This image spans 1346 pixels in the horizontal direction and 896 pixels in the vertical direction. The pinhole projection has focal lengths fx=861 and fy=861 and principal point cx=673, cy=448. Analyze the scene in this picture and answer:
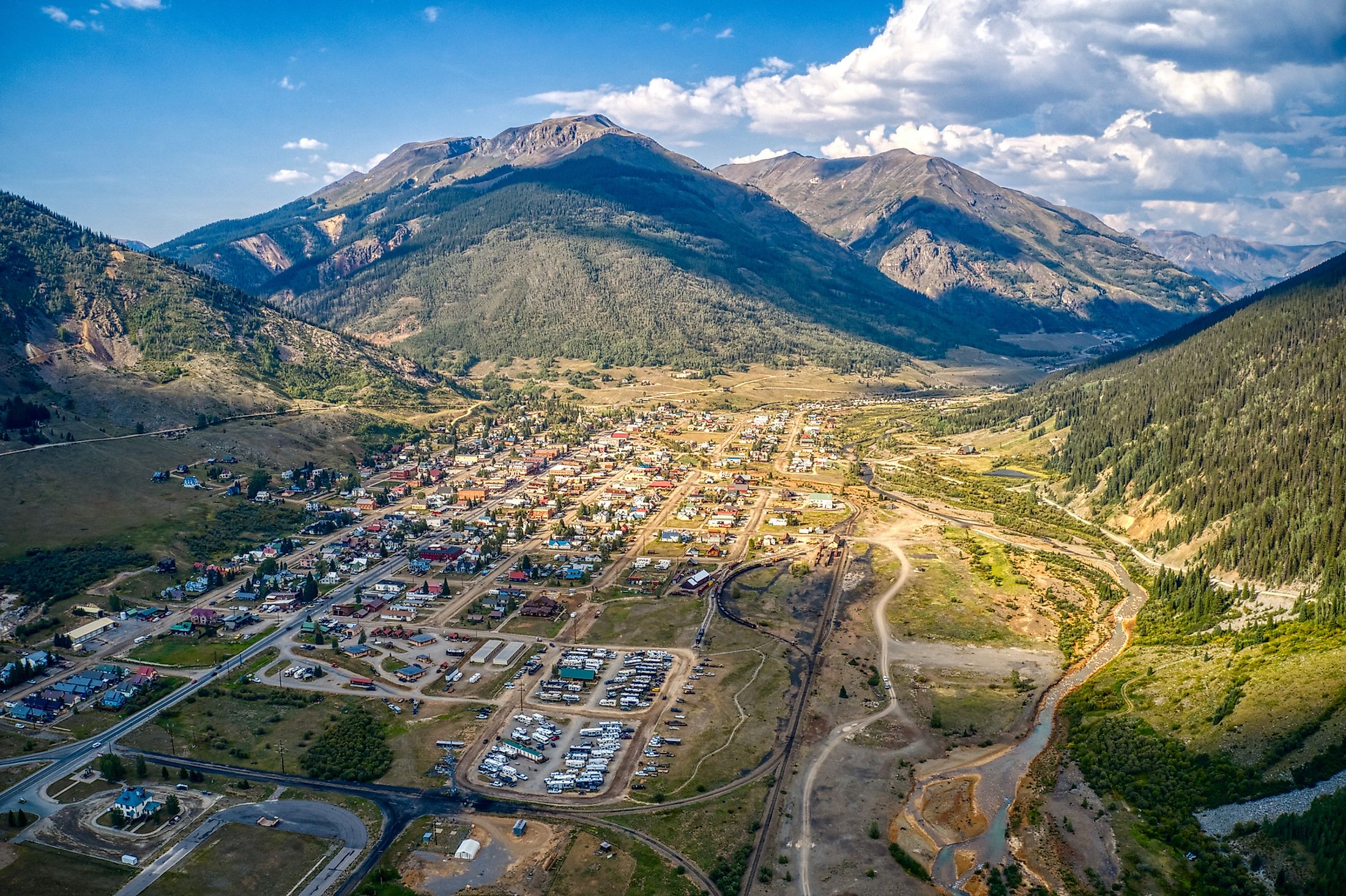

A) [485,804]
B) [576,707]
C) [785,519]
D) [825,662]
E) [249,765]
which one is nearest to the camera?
[485,804]

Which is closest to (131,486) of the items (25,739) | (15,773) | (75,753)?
(25,739)

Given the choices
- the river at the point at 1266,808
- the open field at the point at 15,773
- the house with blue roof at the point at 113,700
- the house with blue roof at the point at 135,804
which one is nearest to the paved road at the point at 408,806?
the house with blue roof at the point at 135,804

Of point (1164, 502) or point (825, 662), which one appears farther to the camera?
point (1164, 502)

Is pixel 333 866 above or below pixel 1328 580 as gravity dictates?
below

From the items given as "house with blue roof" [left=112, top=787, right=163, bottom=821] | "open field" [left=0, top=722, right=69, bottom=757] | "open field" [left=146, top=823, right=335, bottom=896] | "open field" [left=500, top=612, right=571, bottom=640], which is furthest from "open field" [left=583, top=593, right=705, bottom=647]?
"open field" [left=0, top=722, right=69, bottom=757]

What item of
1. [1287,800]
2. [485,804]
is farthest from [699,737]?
[1287,800]

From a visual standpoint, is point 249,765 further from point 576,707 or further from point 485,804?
point 576,707

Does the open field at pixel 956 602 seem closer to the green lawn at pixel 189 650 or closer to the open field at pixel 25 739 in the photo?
the green lawn at pixel 189 650
